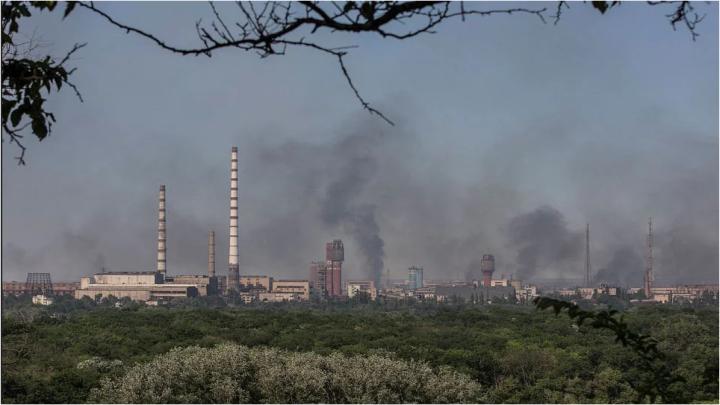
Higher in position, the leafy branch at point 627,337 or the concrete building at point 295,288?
the leafy branch at point 627,337

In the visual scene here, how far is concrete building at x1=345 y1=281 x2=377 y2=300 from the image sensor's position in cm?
14638

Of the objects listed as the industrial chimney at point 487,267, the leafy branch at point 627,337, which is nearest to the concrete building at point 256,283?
the industrial chimney at point 487,267

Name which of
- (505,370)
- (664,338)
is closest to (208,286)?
(664,338)

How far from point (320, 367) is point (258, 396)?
7.13 ft

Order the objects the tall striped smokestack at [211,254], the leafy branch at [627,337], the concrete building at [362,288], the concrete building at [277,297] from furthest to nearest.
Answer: the concrete building at [362,288]
the concrete building at [277,297]
the tall striped smokestack at [211,254]
the leafy branch at [627,337]

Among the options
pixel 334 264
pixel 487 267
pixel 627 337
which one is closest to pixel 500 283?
pixel 487 267

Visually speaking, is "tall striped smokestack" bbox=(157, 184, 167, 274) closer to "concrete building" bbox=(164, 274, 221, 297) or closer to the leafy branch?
"concrete building" bbox=(164, 274, 221, 297)

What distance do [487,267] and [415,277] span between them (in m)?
27.8

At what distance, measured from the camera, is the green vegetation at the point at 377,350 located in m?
29.6

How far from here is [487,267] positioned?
154 meters

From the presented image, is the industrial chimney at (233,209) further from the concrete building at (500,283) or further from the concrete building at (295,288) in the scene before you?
the concrete building at (500,283)

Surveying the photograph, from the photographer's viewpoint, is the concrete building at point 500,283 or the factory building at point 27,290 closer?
the factory building at point 27,290

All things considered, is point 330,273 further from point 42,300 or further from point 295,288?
point 42,300

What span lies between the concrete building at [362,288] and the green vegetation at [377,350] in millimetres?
82296
